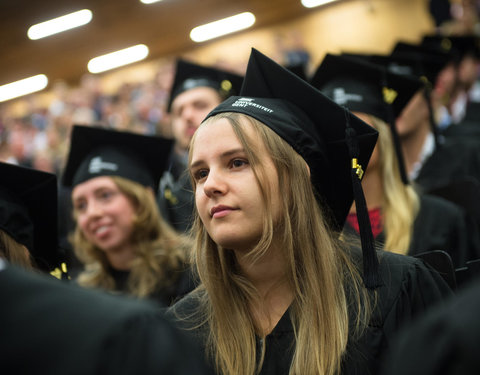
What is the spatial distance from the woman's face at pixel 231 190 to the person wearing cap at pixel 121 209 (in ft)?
5.49

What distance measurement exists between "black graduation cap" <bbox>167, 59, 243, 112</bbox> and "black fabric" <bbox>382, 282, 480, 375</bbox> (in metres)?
3.58

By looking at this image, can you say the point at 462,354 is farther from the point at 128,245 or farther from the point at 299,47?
the point at 299,47

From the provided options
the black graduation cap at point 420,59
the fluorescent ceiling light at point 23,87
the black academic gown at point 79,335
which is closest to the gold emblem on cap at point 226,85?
the black graduation cap at point 420,59

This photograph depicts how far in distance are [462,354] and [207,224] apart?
1.44 metres

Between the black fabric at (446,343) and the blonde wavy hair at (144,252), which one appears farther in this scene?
the blonde wavy hair at (144,252)

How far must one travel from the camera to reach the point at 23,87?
46.6 feet

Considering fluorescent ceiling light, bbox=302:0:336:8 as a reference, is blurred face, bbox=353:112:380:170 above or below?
below

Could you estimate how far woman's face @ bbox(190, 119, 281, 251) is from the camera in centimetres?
202

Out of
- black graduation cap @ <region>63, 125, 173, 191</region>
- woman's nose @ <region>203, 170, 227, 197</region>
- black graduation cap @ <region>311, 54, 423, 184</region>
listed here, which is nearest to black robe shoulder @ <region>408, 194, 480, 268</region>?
black graduation cap @ <region>311, 54, 423, 184</region>

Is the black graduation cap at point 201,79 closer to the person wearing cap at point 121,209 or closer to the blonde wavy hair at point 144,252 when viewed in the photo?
the person wearing cap at point 121,209

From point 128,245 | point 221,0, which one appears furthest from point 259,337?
point 221,0

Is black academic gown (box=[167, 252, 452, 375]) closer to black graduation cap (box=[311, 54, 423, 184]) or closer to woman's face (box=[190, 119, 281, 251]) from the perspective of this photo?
woman's face (box=[190, 119, 281, 251])

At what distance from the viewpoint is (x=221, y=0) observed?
35.2 feet

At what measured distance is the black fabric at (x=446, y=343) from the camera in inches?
28.0
